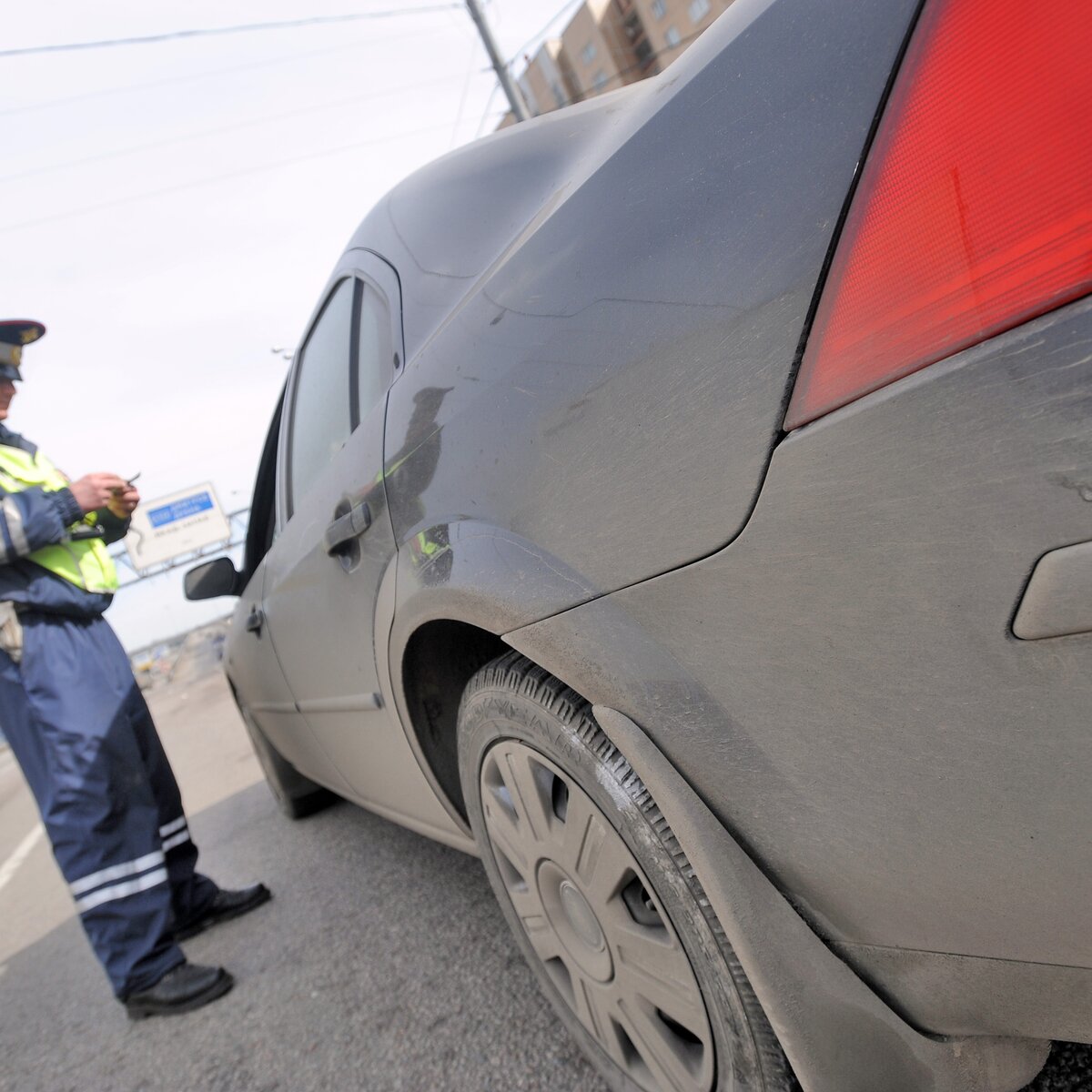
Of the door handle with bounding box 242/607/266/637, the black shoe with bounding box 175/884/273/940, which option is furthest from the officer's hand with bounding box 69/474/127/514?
the black shoe with bounding box 175/884/273/940

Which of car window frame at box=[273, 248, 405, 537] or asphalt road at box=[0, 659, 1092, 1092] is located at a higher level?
car window frame at box=[273, 248, 405, 537]

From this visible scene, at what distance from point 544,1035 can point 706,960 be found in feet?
2.83

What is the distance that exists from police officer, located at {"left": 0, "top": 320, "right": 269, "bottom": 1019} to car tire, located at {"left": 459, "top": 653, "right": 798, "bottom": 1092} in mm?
1398

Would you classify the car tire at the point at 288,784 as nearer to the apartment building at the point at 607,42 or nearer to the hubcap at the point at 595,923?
the hubcap at the point at 595,923

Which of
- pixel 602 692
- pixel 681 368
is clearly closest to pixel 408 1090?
pixel 602 692

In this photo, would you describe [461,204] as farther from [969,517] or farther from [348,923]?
[348,923]

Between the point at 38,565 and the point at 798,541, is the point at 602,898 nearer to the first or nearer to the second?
the point at 798,541

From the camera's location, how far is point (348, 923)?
245cm

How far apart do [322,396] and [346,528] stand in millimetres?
735

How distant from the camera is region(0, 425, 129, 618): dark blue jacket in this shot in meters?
2.30

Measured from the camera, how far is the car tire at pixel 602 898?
1.00 meters

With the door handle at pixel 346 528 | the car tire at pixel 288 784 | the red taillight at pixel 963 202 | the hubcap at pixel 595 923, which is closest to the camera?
the red taillight at pixel 963 202

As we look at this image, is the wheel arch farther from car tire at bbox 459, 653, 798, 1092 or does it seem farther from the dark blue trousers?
the dark blue trousers

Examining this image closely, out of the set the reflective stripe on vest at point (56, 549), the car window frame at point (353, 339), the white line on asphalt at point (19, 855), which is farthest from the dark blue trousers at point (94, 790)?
the white line on asphalt at point (19, 855)
